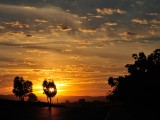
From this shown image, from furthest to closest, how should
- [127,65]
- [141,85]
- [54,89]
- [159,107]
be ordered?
[54,89] < [127,65] < [141,85] < [159,107]

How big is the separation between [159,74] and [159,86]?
5.93 metres

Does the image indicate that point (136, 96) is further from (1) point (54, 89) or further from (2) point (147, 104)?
(1) point (54, 89)

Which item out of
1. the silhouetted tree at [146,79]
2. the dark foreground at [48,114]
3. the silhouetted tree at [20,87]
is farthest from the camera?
the silhouetted tree at [20,87]

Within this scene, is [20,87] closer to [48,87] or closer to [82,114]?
[48,87]

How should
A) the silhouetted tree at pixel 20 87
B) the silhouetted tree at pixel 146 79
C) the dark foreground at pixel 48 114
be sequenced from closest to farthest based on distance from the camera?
the dark foreground at pixel 48 114, the silhouetted tree at pixel 146 79, the silhouetted tree at pixel 20 87

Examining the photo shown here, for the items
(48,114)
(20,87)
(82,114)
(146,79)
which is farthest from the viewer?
(20,87)

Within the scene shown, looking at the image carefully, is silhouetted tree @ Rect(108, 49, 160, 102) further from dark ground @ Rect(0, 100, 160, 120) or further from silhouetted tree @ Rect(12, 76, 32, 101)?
silhouetted tree @ Rect(12, 76, 32, 101)

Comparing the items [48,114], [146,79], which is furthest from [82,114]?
[146,79]

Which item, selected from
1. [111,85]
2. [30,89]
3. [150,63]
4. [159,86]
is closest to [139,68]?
[150,63]

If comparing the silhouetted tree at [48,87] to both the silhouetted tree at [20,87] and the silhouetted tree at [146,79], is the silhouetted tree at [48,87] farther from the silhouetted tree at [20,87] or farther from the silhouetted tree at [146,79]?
the silhouetted tree at [146,79]

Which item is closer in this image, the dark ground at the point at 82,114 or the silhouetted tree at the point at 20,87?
the dark ground at the point at 82,114

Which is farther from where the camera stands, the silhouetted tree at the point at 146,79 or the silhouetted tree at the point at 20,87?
the silhouetted tree at the point at 20,87

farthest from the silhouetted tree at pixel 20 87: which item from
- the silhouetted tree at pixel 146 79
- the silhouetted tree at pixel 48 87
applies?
the silhouetted tree at pixel 146 79

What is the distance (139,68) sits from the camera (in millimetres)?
84062
